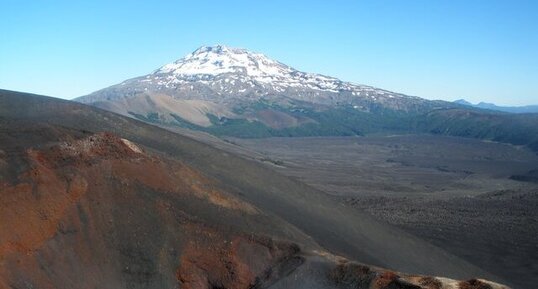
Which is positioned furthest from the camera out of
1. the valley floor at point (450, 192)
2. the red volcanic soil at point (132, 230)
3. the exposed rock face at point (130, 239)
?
the valley floor at point (450, 192)

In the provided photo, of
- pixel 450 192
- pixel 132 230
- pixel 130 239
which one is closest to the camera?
pixel 130 239

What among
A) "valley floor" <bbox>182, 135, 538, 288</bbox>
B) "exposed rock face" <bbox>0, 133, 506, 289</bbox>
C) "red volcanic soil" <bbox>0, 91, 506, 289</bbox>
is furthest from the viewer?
"valley floor" <bbox>182, 135, 538, 288</bbox>

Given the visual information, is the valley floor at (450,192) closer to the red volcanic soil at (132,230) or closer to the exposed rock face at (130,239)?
the red volcanic soil at (132,230)

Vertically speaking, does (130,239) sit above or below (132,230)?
below

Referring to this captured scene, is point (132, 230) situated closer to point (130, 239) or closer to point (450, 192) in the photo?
point (130, 239)

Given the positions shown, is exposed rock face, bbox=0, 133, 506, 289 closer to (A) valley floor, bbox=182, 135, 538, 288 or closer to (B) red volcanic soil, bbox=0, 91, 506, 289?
(B) red volcanic soil, bbox=0, 91, 506, 289

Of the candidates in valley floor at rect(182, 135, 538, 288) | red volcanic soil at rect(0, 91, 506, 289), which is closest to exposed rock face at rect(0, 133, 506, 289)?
red volcanic soil at rect(0, 91, 506, 289)

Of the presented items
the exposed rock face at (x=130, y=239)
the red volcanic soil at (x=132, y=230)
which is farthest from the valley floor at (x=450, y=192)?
the exposed rock face at (x=130, y=239)

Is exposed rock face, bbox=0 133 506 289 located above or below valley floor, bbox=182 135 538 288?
above

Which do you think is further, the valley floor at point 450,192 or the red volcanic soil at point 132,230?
the valley floor at point 450,192

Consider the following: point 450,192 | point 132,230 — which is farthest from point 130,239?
point 450,192

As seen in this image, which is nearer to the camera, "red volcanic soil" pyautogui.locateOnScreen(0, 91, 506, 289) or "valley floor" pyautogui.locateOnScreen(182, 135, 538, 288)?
"red volcanic soil" pyautogui.locateOnScreen(0, 91, 506, 289)
